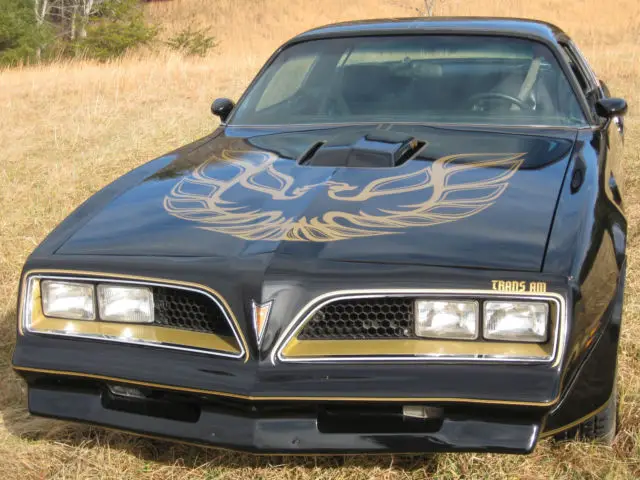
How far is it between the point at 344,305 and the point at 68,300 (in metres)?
0.84

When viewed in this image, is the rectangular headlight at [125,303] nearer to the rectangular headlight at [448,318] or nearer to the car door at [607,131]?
the rectangular headlight at [448,318]

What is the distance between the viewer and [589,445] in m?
2.69

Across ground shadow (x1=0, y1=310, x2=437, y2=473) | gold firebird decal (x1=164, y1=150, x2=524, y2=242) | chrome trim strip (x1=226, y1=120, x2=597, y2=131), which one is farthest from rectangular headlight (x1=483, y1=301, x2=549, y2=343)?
chrome trim strip (x1=226, y1=120, x2=597, y2=131)

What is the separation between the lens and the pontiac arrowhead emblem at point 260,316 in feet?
7.30

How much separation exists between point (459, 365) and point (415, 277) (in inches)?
10.0

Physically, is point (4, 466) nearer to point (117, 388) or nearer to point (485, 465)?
point (117, 388)

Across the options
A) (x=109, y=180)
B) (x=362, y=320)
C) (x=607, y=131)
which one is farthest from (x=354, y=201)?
(x=109, y=180)

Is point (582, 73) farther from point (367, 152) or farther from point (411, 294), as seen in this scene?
point (411, 294)

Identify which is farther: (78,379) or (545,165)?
(545,165)

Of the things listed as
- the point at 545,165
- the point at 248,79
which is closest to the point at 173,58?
the point at 248,79

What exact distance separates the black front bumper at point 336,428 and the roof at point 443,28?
2.21 metres

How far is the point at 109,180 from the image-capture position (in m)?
7.04

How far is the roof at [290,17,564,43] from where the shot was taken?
152 inches

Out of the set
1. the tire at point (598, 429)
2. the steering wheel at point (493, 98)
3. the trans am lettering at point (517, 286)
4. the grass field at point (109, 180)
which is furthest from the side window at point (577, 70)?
the trans am lettering at point (517, 286)
